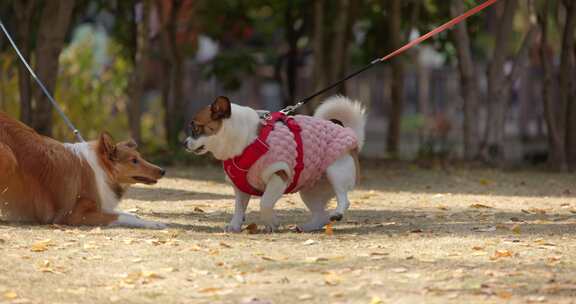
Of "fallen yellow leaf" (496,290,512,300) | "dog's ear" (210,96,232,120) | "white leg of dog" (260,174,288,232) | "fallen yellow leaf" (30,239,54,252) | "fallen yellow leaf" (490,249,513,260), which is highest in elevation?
"dog's ear" (210,96,232,120)

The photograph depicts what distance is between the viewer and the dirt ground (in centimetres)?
596

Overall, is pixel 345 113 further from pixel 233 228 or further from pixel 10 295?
pixel 10 295

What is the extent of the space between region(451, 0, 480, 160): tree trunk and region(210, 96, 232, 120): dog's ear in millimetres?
8140

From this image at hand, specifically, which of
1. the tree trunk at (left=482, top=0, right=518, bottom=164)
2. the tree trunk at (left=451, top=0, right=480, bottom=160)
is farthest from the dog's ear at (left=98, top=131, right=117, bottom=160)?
the tree trunk at (left=482, top=0, right=518, bottom=164)

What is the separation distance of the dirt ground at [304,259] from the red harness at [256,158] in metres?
0.37

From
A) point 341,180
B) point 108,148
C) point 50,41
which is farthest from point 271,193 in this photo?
point 50,41

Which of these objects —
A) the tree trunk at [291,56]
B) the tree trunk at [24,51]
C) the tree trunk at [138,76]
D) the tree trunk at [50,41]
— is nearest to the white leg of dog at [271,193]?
the tree trunk at [50,41]

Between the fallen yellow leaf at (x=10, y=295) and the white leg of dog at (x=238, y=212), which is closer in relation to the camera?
the fallen yellow leaf at (x=10, y=295)

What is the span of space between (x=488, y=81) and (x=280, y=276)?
9827 mm

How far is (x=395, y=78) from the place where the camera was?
1727 cm

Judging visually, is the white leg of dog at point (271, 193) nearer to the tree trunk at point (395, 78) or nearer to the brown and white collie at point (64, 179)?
the brown and white collie at point (64, 179)

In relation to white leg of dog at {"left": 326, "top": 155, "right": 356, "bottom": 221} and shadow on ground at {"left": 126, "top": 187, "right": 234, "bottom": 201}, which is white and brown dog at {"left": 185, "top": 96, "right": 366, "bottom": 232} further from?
shadow on ground at {"left": 126, "top": 187, "right": 234, "bottom": 201}

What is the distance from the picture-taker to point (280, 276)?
639cm

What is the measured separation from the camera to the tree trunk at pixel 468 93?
15.6 meters
